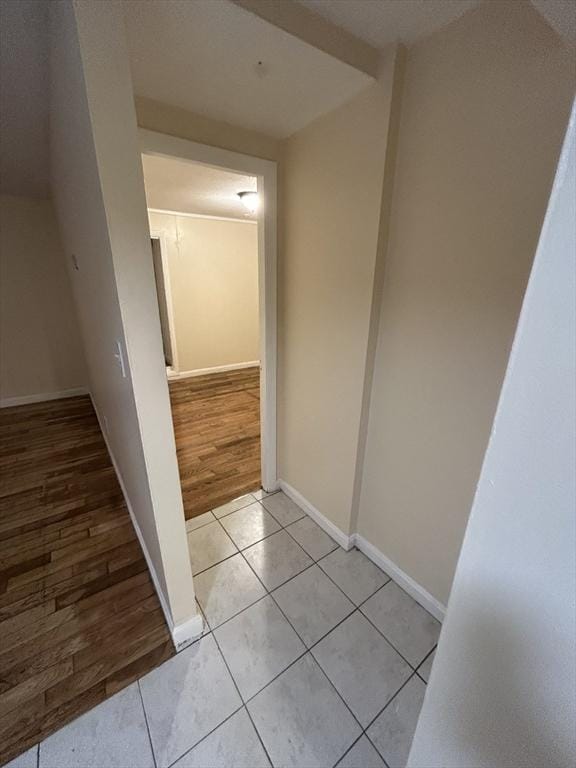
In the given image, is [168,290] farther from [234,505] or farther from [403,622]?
[403,622]

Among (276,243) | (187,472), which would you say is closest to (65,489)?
(187,472)

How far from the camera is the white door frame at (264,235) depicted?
140 centimetres

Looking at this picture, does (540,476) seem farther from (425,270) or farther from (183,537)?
(183,537)

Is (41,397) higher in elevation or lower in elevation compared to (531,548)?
lower

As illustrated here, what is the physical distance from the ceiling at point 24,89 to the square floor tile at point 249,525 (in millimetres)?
2452

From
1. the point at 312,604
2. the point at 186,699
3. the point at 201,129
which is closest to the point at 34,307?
the point at 201,129

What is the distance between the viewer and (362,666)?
4.20 feet

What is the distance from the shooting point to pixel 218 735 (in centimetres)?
107

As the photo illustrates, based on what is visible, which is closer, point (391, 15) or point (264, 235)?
point (391, 15)

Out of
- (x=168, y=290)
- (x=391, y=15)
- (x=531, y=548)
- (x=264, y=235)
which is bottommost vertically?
(x=531, y=548)

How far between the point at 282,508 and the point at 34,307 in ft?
12.2

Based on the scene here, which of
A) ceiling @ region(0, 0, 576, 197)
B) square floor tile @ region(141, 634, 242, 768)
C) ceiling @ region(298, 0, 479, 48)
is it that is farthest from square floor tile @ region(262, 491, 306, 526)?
ceiling @ region(298, 0, 479, 48)

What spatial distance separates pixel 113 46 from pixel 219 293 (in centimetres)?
420

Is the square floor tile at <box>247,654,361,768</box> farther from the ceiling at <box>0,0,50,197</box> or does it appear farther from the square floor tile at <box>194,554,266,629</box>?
the ceiling at <box>0,0,50,197</box>
